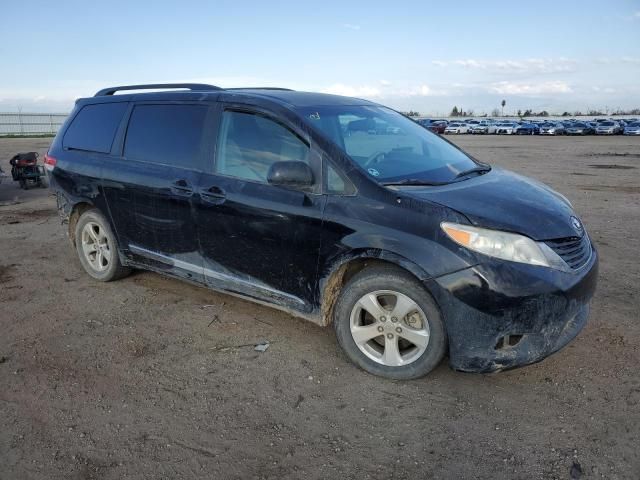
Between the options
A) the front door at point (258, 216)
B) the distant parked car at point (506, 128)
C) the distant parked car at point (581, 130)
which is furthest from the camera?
the distant parked car at point (506, 128)

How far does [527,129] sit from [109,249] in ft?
177

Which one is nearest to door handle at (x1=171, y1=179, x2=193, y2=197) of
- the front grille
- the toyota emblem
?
the front grille

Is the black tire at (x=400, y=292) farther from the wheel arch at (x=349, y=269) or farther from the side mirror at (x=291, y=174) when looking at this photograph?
the side mirror at (x=291, y=174)

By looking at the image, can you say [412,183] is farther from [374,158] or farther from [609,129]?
[609,129]

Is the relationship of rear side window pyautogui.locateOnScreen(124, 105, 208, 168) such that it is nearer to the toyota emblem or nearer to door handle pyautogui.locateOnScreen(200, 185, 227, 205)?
door handle pyautogui.locateOnScreen(200, 185, 227, 205)

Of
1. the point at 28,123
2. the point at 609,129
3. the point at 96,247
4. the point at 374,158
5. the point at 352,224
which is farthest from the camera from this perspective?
the point at 609,129

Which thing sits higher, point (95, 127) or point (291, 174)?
point (95, 127)

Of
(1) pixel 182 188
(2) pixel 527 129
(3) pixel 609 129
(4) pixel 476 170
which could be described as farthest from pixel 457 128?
(1) pixel 182 188

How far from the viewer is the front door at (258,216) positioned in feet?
12.1

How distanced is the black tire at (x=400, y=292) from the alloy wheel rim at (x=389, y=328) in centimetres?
3

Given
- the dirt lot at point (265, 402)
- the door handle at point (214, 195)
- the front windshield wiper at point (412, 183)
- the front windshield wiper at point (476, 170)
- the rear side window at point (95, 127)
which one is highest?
the rear side window at point (95, 127)

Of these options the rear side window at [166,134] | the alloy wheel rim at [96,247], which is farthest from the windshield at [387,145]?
the alloy wheel rim at [96,247]

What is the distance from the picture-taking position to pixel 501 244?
10.3 feet

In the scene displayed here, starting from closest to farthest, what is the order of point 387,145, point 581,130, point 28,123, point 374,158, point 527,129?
1. point 374,158
2. point 387,145
3. point 28,123
4. point 581,130
5. point 527,129
